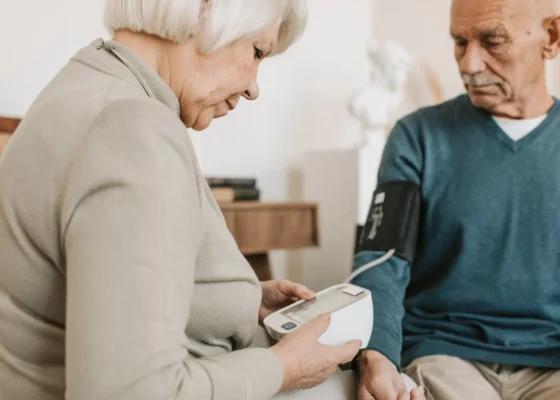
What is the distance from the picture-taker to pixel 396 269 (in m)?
1.10

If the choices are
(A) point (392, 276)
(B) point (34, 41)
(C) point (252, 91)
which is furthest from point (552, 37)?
(B) point (34, 41)

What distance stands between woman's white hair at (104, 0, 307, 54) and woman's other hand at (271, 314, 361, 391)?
36 cm

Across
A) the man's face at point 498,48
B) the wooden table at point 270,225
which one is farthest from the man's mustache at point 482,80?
the wooden table at point 270,225

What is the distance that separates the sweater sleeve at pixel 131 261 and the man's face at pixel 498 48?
751mm

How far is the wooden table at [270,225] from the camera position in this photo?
1.78 metres

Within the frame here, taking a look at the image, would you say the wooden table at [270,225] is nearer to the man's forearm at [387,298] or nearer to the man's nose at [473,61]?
the man's forearm at [387,298]

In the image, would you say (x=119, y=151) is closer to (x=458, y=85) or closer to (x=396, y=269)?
(x=396, y=269)

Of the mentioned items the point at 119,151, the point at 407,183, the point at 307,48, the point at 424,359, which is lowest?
the point at 424,359

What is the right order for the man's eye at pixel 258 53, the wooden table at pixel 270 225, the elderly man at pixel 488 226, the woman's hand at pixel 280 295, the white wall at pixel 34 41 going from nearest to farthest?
the man's eye at pixel 258 53
the woman's hand at pixel 280 295
the elderly man at pixel 488 226
the white wall at pixel 34 41
the wooden table at pixel 270 225

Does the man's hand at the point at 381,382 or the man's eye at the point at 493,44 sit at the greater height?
the man's eye at the point at 493,44

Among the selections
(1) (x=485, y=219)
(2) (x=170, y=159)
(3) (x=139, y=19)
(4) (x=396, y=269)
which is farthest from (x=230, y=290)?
(1) (x=485, y=219)

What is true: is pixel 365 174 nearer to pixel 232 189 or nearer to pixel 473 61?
pixel 232 189

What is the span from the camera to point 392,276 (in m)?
1.09

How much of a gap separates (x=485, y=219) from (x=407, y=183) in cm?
16
